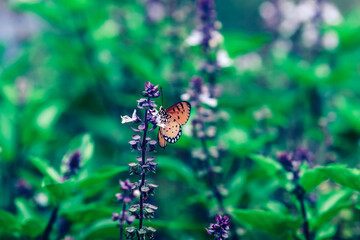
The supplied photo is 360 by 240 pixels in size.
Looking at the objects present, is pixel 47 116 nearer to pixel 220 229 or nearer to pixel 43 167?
pixel 43 167

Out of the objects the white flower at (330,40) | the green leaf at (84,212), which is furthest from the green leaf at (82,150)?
the white flower at (330,40)

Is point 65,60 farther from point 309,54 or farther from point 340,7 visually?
point 340,7

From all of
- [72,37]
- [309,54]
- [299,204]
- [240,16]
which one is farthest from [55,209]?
[240,16]

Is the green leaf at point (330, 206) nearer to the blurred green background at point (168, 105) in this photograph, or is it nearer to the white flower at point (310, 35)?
the blurred green background at point (168, 105)

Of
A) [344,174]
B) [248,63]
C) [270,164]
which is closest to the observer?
[344,174]

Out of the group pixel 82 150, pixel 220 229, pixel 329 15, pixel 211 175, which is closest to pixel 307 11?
pixel 329 15

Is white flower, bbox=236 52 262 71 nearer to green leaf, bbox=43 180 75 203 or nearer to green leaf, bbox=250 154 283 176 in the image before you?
green leaf, bbox=250 154 283 176

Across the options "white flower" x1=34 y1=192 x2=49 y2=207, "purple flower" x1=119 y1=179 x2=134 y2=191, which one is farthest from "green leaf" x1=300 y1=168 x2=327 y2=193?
"white flower" x1=34 y1=192 x2=49 y2=207
